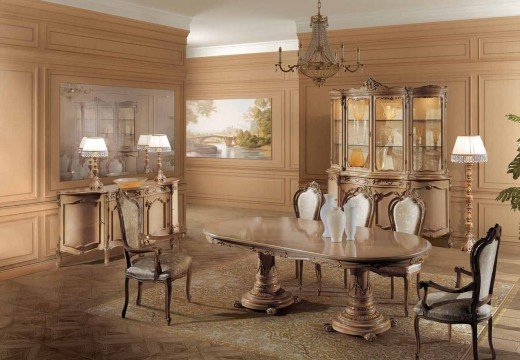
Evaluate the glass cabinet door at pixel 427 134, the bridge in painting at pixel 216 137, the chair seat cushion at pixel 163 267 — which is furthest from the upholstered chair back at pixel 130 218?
the bridge in painting at pixel 216 137

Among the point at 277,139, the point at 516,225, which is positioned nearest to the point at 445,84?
the point at 516,225

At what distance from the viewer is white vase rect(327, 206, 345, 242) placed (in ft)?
13.7

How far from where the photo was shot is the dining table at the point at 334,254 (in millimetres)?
3812

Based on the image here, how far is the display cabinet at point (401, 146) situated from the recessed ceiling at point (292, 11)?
3.16 ft

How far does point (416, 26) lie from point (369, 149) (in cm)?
167

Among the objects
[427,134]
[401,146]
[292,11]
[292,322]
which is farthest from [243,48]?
[292,322]

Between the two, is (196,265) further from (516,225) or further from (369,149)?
(516,225)

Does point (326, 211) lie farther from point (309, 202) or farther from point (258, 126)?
point (258, 126)

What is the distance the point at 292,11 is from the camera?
7.42 metres

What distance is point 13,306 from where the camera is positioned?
15.6ft

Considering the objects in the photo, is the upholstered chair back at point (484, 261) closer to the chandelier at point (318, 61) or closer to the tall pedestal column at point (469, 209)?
the chandelier at point (318, 61)

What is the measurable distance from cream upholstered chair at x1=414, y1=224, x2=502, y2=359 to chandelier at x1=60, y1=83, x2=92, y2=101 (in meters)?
4.32

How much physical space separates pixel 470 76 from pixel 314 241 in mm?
3916

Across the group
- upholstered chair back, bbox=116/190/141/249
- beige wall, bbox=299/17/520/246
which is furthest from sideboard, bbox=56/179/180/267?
beige wall, bbox=299/17/520/246
